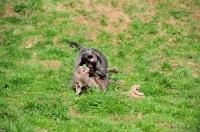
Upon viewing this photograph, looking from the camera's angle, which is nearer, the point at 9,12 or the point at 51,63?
the point at 51,63

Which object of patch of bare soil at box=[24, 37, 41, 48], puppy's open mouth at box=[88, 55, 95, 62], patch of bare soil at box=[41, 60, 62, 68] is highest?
puppy's open mouth at box=[88, 55, 95, 62]

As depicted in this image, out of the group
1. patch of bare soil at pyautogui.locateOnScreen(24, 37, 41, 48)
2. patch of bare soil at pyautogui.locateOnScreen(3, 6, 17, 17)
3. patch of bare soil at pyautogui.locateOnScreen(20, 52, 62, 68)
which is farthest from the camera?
patch of bare soil at pyautogui.locateOnScreen(3, 6, 17, 17)

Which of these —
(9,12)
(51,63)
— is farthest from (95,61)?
(9,12)

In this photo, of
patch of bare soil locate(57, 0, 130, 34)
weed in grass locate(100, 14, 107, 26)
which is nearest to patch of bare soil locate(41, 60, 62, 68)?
patch of bare soil locate(57, 0, 130, 34)

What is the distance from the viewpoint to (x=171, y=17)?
15555mm

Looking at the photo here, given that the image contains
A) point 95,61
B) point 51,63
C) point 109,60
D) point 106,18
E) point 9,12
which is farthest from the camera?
point 106,18

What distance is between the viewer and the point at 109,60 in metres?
11.8

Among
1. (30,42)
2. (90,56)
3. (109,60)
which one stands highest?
(90,56)

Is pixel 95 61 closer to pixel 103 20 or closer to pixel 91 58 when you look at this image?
pixel 91 58

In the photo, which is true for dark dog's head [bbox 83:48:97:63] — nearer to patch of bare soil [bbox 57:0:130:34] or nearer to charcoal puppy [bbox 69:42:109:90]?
charcoal puppy [bbox 69:42:109:90]

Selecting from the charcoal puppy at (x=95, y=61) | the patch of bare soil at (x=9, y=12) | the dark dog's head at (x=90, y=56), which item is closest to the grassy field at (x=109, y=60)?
the patch of bare soil at (x=9, y=12)

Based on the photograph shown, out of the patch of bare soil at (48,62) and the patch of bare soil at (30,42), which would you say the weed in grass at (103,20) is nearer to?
the patch of bare soil at (30,42)

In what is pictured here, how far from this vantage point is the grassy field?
6.59m

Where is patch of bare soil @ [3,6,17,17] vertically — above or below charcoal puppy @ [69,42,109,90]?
above
